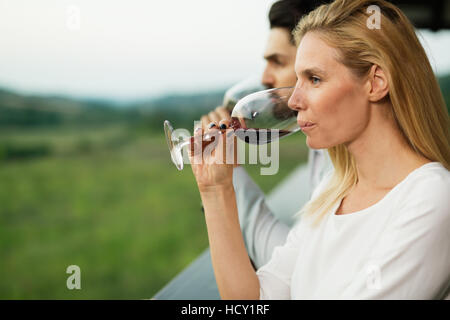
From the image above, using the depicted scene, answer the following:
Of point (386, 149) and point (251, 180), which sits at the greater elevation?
point (386, 149)

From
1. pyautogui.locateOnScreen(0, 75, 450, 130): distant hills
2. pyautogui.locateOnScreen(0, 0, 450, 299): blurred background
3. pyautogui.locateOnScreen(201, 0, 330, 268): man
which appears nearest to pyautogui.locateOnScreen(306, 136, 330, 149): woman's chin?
pyautogui.locateOnScreen(201, 0, 330, 268): man

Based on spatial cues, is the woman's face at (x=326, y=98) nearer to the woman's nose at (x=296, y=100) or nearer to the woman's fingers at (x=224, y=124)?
the woman's nose at (x=296, y=100)

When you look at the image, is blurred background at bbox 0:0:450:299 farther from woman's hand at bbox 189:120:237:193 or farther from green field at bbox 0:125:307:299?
woman's hand at bbox 189:120:237:193

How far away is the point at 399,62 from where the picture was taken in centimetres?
83

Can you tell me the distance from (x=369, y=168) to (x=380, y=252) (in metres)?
0.22

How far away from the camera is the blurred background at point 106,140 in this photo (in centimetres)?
578

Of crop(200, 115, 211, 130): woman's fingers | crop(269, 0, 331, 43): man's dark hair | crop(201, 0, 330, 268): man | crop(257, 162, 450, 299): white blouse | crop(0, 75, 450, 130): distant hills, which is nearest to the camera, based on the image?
crop(257, 162, 450, 299): white blouse

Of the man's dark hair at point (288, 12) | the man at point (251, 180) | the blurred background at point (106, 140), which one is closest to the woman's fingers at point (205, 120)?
the man at point (251, 180)

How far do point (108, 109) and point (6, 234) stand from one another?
5067mm

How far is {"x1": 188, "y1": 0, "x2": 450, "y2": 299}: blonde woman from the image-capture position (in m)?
0.74

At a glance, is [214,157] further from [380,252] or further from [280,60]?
[280,60]

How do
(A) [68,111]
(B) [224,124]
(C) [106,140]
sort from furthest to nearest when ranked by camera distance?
(C) [106,140], (A) [68,111], (B) [224,124]

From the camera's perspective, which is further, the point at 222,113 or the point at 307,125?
the point at 222,113

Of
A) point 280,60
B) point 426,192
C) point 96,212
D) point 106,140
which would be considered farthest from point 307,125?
point 106,140
